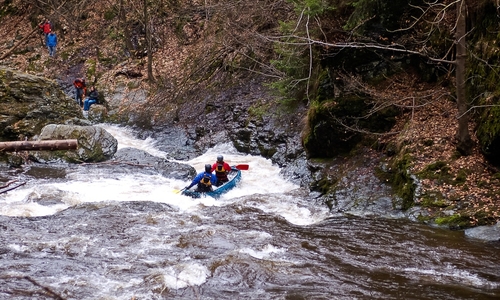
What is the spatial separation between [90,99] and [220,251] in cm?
1479

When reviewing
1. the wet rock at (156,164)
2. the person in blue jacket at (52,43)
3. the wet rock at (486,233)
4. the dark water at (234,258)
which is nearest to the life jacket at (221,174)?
the wet rock at (156,164)

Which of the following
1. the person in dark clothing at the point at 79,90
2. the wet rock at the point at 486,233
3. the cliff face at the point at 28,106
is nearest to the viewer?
the wet rock at the point at 486,233

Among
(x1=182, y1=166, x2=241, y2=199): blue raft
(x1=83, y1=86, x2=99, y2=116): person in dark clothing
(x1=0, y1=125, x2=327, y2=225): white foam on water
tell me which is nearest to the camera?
(x1=0, y1=125, x2=327, y2=225): white foam on water

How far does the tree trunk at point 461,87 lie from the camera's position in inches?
351

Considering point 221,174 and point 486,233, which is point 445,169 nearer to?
point 486,233

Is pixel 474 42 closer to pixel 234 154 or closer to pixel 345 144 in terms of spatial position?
pixel 345 144

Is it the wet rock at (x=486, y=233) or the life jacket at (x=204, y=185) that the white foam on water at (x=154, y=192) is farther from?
the wet rock at (x=486, y=233)

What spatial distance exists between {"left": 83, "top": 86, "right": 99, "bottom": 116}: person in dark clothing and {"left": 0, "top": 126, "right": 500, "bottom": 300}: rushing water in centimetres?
947

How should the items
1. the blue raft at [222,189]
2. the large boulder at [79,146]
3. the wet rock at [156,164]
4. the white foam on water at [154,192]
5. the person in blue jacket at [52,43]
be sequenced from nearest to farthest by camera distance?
the white foam on water at [154,192], the blue raft at [222,189], the wet rock at [156,164], the large boulder at [79,146], the person in blue jacket at [52,43]

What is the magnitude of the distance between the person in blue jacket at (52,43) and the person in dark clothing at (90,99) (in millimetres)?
4737

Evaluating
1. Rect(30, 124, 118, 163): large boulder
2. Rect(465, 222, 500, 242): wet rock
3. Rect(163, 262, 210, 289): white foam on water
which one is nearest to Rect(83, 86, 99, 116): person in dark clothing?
Rect(30, 124, 118, 163): large boulder

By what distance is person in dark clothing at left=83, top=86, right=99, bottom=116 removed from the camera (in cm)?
2080

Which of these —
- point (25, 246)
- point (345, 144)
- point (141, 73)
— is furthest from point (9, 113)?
point (345, 144)

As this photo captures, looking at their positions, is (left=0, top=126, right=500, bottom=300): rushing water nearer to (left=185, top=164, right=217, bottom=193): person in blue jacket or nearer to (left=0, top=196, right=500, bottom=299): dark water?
(left=0, top=196, right=500, bottom=299): dark water
